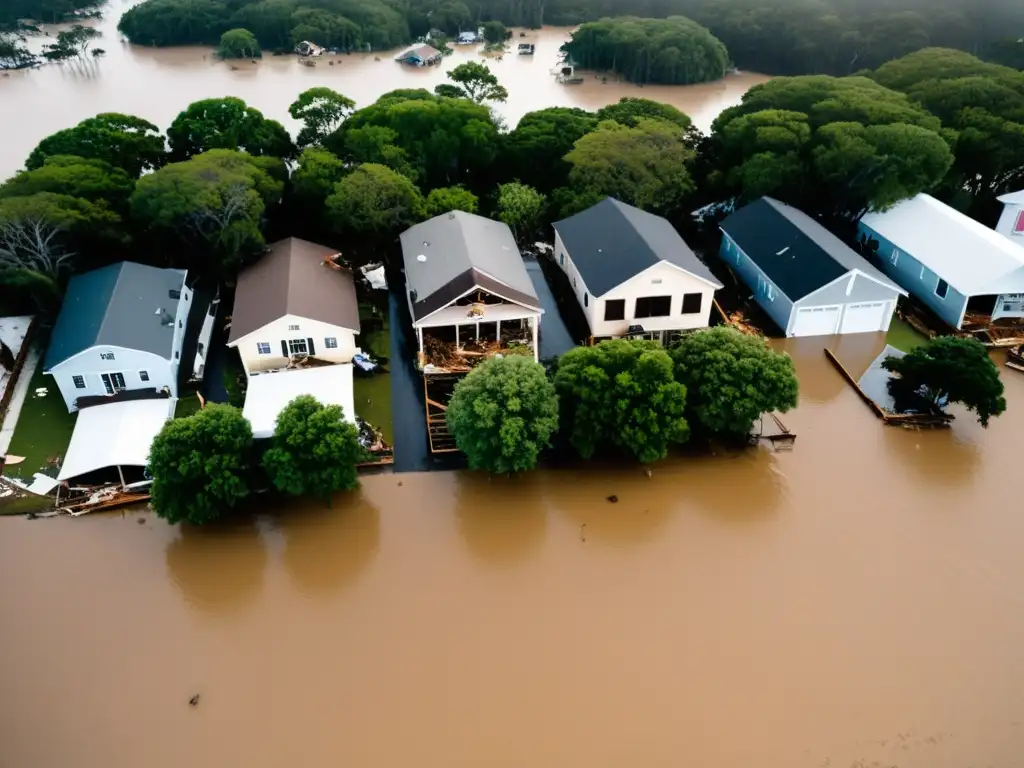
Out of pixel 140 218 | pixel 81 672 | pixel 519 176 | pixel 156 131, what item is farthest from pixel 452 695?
pixel 156 131

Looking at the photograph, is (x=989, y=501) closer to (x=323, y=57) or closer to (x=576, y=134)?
(x=576, y=134)

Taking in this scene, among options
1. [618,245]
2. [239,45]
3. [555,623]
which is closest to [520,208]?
[618,245]

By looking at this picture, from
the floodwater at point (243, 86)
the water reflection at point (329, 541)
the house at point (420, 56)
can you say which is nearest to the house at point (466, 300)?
the water reflection at point (329, 541)

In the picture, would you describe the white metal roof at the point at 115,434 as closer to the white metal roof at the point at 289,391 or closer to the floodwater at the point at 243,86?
the white metal roof at the point at 289,391

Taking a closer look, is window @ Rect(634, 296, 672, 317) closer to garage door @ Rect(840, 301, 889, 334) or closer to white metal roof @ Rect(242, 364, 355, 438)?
garage door @ Rect(840, 301, 889, 334)

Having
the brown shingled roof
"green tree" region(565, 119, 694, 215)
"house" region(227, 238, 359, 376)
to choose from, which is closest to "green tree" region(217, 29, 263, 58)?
"green tree" region(565, 119, 694, 215)

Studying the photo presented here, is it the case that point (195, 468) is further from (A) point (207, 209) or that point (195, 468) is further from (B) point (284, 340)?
(A) point (207, 209)
